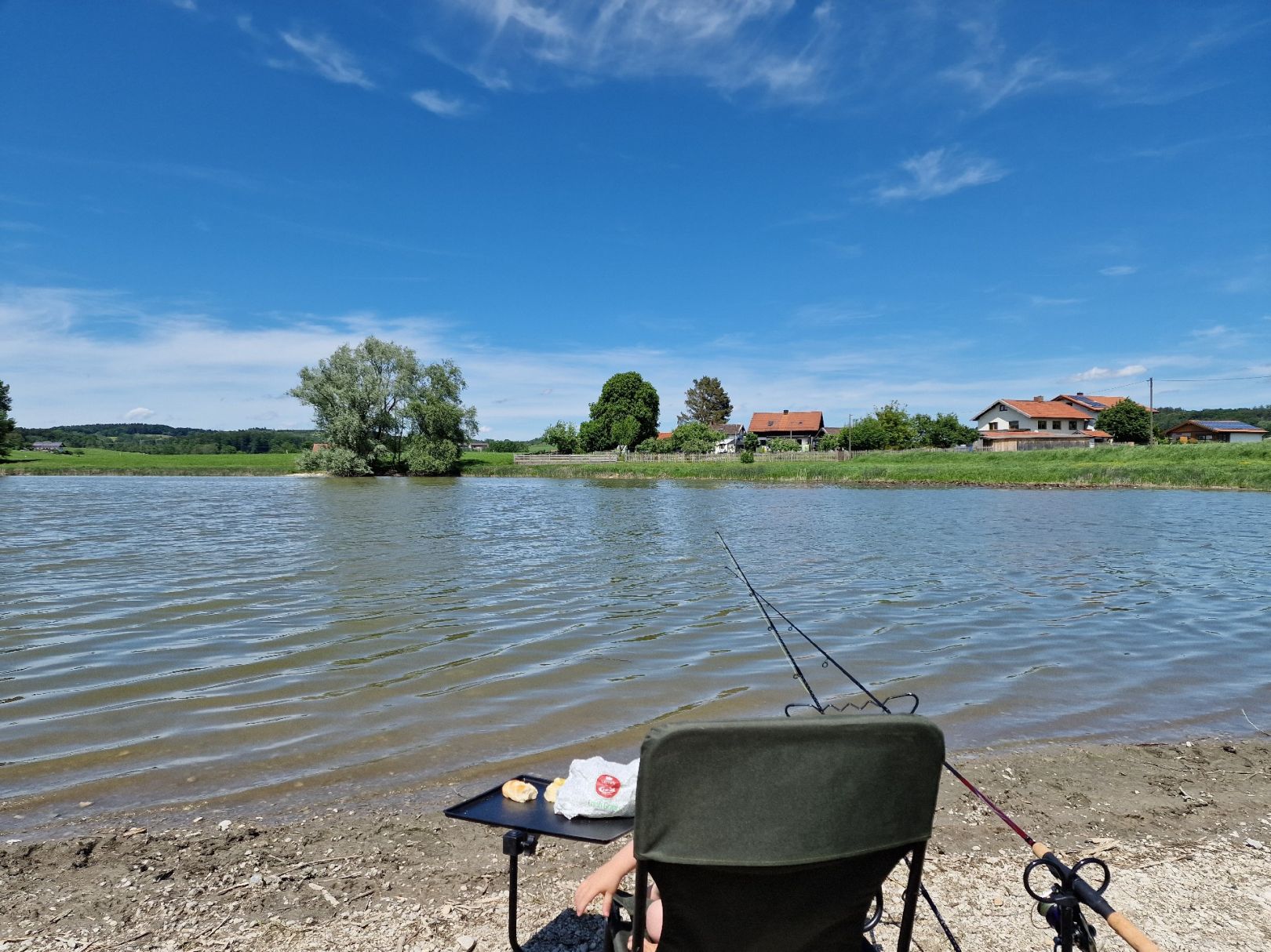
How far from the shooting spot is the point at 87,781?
5.76 meters

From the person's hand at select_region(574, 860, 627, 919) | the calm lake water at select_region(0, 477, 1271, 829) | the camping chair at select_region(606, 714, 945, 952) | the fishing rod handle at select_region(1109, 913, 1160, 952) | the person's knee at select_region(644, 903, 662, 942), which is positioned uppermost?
the camping chair at select_region(606, 714, 945, 952)

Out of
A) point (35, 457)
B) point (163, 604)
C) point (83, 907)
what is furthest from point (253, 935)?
point (35, 457)

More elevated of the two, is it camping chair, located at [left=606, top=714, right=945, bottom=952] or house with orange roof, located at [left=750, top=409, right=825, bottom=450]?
house with orange roof, located at [left=750, top=409, right=825, bottom=450]

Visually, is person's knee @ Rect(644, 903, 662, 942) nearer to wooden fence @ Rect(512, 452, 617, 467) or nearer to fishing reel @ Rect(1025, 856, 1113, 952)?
fishing reel @ Rect(1025, 856, 1113, 952)

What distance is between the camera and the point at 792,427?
122 metres

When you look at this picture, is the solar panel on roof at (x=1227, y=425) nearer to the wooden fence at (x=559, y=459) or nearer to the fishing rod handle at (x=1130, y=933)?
the wooden fence at (x=559, y=459)

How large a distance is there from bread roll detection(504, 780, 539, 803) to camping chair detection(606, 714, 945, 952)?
1099 millimetres

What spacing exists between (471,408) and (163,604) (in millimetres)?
62118

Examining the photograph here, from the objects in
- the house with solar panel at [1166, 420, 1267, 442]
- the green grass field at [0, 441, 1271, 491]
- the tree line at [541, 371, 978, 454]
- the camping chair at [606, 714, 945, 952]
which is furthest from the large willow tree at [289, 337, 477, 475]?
the house with solar panel at [1166, 420, 1267, 442]

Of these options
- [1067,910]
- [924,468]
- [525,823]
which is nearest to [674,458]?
[924,468]

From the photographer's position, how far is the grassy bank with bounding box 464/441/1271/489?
161ft

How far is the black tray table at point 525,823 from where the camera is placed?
2.92 metres

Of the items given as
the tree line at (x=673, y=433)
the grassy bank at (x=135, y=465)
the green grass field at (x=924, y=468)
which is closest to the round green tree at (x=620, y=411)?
the tree line at (x=673, y=433)

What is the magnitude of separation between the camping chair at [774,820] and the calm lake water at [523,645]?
A: 3.92 meters
